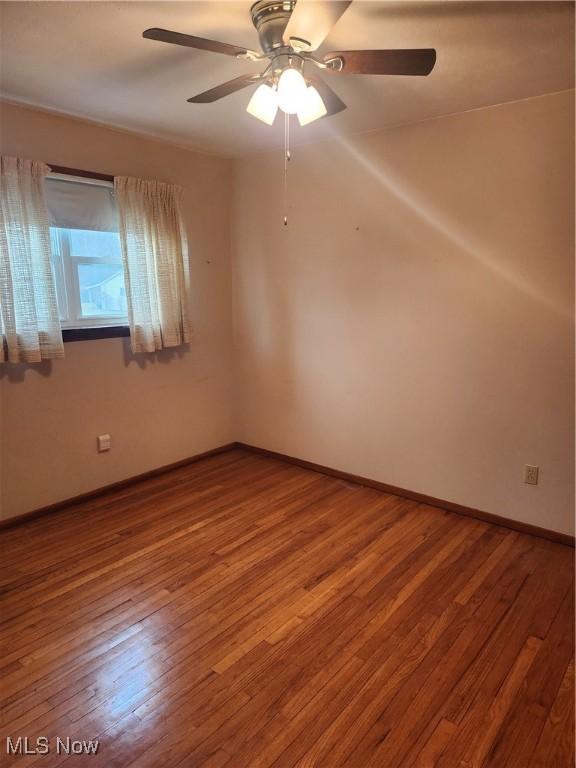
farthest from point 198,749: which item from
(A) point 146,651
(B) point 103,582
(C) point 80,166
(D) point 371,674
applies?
(C) point 80,166

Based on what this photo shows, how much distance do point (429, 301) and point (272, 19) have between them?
70.2 inches

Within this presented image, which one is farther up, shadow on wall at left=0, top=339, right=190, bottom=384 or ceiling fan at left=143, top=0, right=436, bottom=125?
ceiling fan at left=143, top=0, right=436, bottom=125

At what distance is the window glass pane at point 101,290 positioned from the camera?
3046mm

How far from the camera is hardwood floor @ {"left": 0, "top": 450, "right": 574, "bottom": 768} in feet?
5.00

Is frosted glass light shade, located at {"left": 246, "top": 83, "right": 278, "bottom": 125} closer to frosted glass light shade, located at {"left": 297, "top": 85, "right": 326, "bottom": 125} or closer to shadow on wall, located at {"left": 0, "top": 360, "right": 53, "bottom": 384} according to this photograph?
frosted glass light shade, located at {"left": 297, "top": 85, "right": 326, "bottom": 125}

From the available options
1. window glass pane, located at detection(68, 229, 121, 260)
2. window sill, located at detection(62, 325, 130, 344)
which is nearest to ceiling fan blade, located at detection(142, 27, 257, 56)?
window glass pane, located at detection(68, 229, 121, 260)

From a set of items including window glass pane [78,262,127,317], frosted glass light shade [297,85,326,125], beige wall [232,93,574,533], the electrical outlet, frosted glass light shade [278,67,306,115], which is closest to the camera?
frosted glass light shade [278,67,306,115]

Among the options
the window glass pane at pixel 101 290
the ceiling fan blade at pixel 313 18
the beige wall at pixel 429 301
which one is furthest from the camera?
the window glass pane at pixel 101 290

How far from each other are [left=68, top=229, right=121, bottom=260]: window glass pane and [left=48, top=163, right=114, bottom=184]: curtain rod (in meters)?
0.32

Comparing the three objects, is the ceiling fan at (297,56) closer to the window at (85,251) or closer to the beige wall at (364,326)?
the beige wall at (364,326)

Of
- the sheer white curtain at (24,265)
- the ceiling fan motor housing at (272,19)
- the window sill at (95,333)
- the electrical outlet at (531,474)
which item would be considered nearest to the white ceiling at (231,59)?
the ceiling fan motor housing at (272,19)

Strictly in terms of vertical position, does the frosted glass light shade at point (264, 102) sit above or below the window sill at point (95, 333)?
above

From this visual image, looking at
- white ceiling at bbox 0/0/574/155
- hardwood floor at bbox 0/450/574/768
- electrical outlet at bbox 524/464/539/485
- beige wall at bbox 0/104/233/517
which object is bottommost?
hardwood floor at bbox 0/450/574/768

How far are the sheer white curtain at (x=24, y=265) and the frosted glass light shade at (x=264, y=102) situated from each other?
1.45 meters
